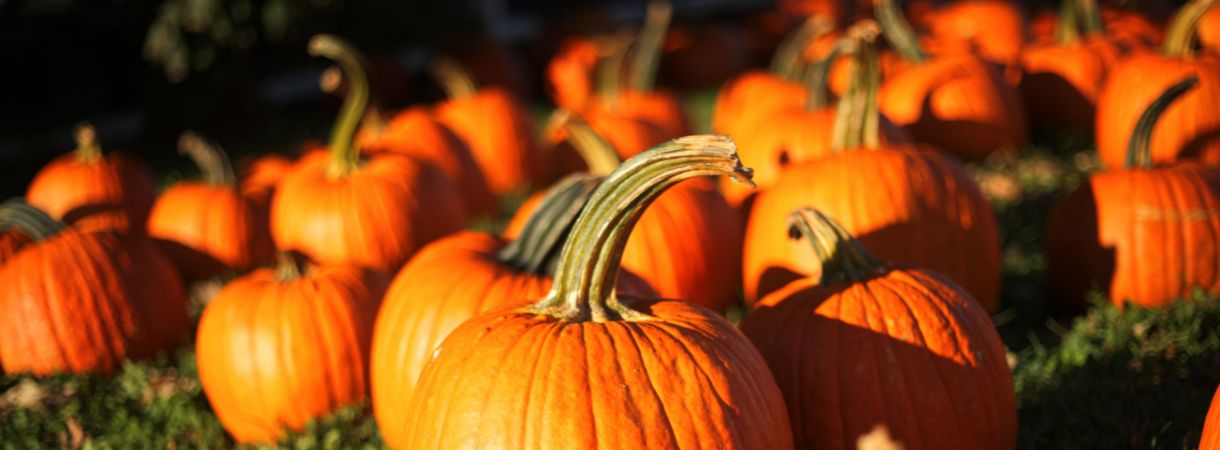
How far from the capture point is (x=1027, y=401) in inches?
131

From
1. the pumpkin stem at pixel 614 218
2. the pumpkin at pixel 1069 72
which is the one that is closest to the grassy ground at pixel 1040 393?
the pumpkin stem at pixel 614 218

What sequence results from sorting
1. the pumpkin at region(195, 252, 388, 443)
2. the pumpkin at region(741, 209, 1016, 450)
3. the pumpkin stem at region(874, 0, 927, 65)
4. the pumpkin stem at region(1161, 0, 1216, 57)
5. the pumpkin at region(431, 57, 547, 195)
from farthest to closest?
the pumpkin at region(431, 57, 547, 195) < the pumpkin stem at region(874, 0, 927, 65) < the pumpkin stem at region(1161, 0, 1216, 57) < the pumpkin at region(195, 252, 388, 443) < the pumpkin at region(741, 209, 1016, 450)

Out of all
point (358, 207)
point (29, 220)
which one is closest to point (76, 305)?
point (29, 220)

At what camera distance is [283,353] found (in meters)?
3.60

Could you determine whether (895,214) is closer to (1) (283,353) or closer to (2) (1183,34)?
(1) (283,353)

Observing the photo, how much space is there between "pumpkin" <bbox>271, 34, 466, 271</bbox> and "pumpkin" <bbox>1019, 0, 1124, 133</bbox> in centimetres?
359

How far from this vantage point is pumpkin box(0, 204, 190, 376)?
4094mm

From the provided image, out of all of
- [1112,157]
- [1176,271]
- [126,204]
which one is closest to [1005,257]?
[1176,271]

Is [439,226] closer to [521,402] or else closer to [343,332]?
[343,332]

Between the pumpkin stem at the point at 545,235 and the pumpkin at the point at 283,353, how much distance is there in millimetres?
727

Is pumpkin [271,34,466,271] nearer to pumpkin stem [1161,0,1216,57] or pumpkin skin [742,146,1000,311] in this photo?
pumpkin skin [742,146,1000,311]

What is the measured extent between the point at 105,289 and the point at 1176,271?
12.4ft

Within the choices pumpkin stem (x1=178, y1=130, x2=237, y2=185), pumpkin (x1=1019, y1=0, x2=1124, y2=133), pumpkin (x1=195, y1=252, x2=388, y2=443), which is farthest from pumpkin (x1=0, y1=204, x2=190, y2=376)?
pumpkin (x1=1019, y1=0, x2=1124, y2=133)

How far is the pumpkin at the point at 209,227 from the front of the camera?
17.3 ft
